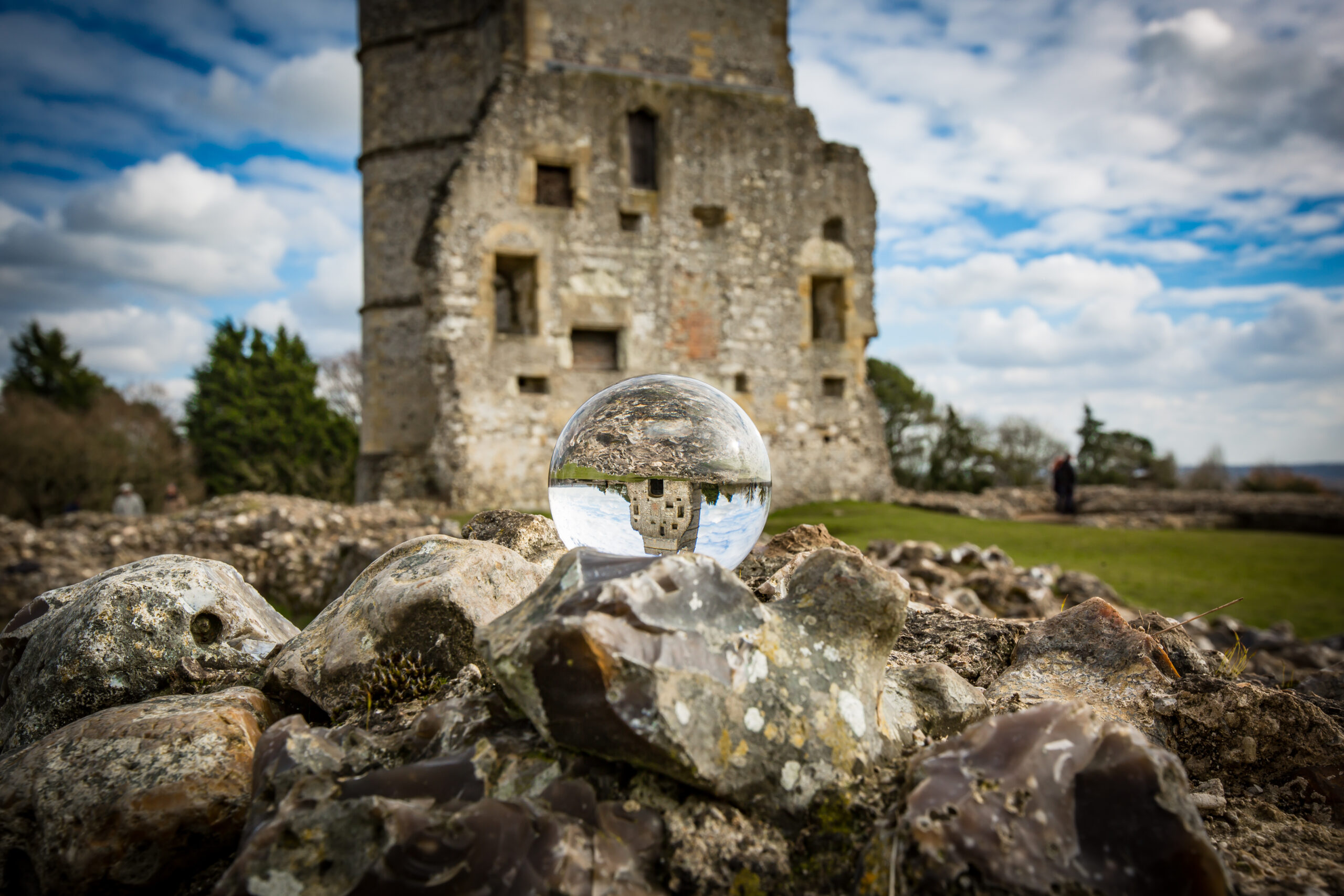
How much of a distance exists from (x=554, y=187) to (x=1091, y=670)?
13535 millimetres

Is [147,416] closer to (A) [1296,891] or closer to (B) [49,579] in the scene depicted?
(B) [49,579]

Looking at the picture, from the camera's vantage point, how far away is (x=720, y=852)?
1.55 m

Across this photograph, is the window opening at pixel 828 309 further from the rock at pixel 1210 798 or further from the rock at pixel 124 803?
the rock at pixel 124 803

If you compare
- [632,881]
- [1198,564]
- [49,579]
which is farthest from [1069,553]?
[49,579]

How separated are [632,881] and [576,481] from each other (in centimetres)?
134

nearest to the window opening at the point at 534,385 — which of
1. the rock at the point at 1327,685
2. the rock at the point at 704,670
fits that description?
the rock at the point at 1327,685

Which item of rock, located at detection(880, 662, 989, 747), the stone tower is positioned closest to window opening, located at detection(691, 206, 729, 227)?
the stone tower

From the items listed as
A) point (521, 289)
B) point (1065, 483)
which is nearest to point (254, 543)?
point (521, 289)

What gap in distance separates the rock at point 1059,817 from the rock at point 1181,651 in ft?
3.90

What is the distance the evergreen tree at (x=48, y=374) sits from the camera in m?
30.7

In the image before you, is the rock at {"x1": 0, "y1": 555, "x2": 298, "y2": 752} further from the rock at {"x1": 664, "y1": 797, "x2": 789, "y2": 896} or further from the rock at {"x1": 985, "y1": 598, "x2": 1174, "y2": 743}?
the rock at {"x1": 985, "y1": 598, "x2": 1174, "y2": 743}

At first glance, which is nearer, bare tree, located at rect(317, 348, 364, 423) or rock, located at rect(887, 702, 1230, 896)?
rock, located at rect(887, 702, 1230, 896)

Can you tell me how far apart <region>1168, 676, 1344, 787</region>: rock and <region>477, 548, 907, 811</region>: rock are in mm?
1023

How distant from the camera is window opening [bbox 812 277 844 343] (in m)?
16.2
